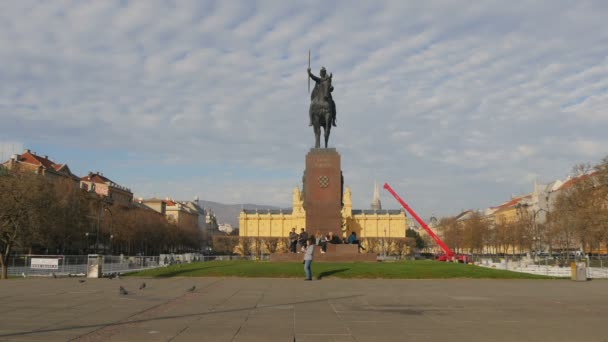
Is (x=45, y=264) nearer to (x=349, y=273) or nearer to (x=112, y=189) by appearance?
(x=349, y=273)

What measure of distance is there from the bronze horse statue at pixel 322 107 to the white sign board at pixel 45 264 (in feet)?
59.0

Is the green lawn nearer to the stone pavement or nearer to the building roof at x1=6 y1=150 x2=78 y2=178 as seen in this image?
the stone pavement

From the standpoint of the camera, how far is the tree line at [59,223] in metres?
33.7

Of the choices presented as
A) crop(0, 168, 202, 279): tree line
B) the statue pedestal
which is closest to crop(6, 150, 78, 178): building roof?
crop(0, 168, 202, 279): tree line

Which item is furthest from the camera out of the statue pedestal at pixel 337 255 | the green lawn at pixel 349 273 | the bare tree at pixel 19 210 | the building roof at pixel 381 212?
the building roof at pixel 381 212

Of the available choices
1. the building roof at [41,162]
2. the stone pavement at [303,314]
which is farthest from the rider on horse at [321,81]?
the building roof at [41,162]

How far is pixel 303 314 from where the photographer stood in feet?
38.5

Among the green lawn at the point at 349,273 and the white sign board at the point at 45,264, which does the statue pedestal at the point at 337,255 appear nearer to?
the green lawn at the point at 349,273

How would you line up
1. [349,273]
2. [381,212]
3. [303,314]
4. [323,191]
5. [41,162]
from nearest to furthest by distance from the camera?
[303,314] → [349,273] → [323,191] → [41,162] → [381,212]

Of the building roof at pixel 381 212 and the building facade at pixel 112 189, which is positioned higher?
the building facade at pixel 112 189

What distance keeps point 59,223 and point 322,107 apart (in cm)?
3502

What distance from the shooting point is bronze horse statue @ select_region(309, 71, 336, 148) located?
117 feet

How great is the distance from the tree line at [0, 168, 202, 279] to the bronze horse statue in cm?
1992

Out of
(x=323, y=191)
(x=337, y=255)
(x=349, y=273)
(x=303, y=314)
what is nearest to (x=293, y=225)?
(x=323, y=191)
